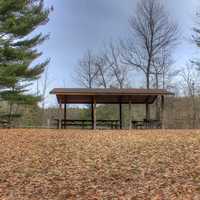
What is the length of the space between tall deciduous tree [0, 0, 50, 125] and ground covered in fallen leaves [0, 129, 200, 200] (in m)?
8.23

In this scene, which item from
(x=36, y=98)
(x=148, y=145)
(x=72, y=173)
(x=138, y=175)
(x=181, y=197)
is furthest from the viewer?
(x=36, y=98)

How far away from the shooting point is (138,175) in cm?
1041

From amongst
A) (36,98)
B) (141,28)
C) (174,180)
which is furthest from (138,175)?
(141,28)

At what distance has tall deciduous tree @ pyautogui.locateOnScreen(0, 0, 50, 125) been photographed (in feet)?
79.2

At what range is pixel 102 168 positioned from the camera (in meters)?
11.4

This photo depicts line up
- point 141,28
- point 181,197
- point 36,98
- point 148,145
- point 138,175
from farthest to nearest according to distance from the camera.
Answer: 1. point 141,28
2. point 36,98
3. point 148,145
4. point 138,175
5. point 181,197

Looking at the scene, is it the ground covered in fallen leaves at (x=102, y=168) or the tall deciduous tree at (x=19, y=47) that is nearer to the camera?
the ground covered in fallen leaves at (x=102, y=168)

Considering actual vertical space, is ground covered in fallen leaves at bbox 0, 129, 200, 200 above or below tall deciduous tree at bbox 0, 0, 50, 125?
below

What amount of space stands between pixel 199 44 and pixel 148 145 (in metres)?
15.6

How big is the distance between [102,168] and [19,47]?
16.1 m

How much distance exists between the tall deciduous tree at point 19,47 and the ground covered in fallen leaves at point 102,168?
8.23 m

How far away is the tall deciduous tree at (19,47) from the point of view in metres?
24.1

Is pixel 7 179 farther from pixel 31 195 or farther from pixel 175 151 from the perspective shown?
pixel 175 151

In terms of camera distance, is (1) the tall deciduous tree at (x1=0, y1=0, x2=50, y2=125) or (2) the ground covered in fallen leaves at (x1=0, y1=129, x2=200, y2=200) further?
(1) the tall deciduous tree at (x1=0, y1=0, x2=50, y2=125)
